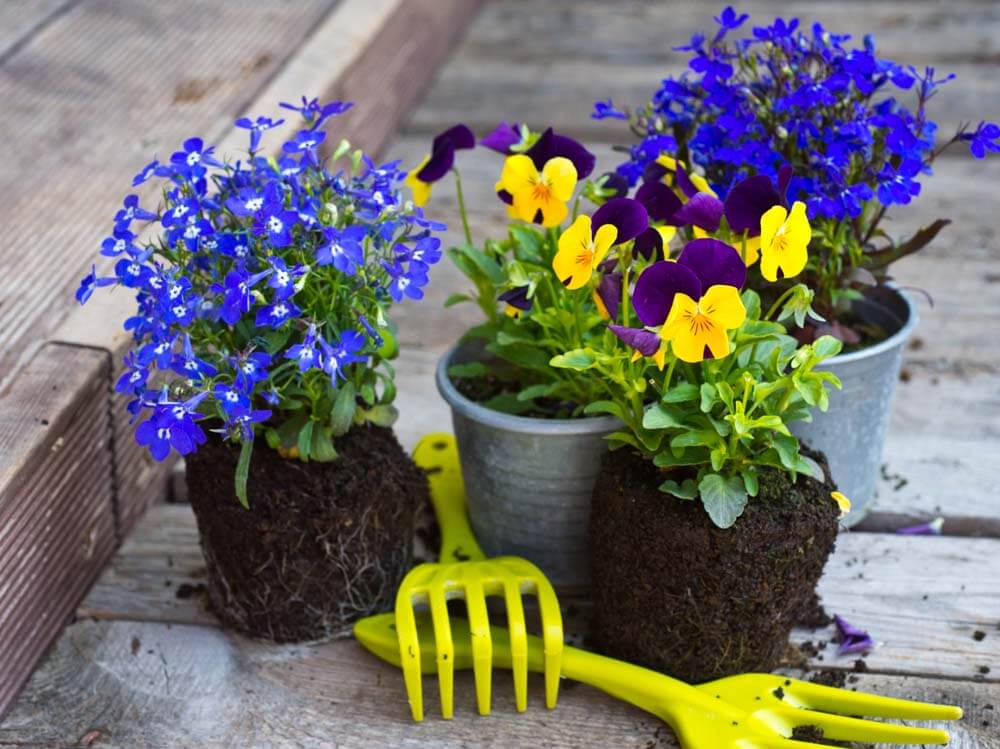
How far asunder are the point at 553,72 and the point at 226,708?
173 cm

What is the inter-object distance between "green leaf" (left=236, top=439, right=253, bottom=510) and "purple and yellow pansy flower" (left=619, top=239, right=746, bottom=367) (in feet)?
1.24

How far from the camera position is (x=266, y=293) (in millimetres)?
1299

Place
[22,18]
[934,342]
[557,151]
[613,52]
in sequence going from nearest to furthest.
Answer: [557,151] < [934,342] < [22,18] < [613,52]

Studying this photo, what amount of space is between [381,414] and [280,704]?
1.01 ft

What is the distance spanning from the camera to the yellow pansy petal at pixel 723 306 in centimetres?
114

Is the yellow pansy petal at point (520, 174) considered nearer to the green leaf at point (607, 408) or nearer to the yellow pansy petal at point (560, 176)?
the yellow pansy petal at point (560, 176)

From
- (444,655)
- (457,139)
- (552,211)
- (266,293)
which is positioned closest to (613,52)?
(457,139)

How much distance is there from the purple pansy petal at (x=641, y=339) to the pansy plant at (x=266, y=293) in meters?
0.22

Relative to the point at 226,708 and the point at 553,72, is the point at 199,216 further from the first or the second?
the point at 553,72

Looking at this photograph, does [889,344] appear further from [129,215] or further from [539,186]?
[129,215]

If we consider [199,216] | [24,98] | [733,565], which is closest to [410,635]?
[733,565]

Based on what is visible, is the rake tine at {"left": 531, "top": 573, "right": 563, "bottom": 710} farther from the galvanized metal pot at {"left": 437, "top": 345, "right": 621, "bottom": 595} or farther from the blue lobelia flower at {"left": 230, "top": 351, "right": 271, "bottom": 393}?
the blue lobelia flower at {"left": 230, "top": 351, "right": 271, "bottom": 393}

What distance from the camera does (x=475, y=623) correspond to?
133 centimetres

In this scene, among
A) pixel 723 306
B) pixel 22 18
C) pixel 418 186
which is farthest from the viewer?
pixel 22 18
